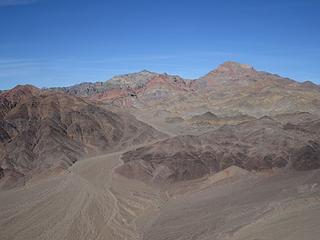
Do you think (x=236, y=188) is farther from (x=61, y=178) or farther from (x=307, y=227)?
(x=61, y=178)

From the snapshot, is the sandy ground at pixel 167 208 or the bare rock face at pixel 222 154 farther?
the bare rock face at pixel 222 154

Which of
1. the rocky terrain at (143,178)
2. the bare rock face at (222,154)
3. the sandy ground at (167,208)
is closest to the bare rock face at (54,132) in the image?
the rocky terrain at (143,178)

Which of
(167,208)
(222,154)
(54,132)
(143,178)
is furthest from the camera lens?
(54,132)

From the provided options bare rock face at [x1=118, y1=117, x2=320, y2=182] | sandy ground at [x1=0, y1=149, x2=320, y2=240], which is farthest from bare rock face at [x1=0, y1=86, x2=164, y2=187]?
sandy ground at [x1=0, y1=149, x2=320, y2=240]

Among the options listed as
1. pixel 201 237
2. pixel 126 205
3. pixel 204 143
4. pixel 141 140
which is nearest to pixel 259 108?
pixel 141 140

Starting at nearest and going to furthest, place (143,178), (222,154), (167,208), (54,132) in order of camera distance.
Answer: (167,208) → (143,178) → (222,154) → (54,132)

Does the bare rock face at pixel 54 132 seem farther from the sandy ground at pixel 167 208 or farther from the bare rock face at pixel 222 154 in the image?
the sandy ground at pixel 167 208

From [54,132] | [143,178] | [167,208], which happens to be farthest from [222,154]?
[54,132]

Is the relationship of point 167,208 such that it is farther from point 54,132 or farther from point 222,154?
point 54,132
